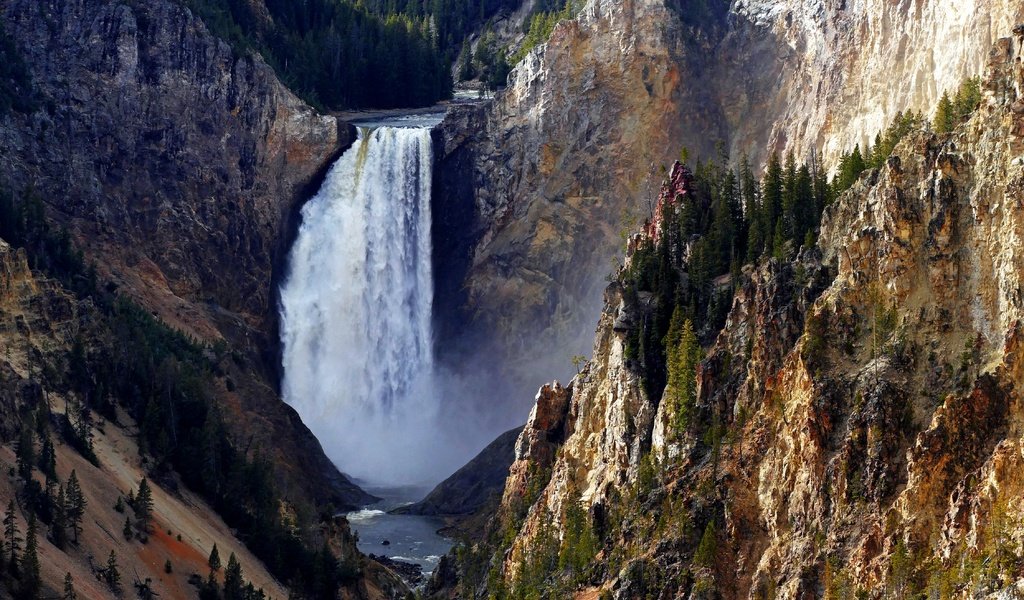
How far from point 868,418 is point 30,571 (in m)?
49.3

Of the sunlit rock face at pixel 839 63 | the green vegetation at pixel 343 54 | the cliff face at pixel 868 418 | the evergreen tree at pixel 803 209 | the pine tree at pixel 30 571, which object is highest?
the green vegetation at pixel 343 54

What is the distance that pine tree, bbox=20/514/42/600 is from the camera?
98625mm

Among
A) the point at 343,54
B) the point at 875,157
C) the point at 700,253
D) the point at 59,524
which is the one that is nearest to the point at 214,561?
the point at 59,524

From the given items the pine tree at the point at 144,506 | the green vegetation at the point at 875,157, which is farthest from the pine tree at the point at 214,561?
the green vegetation at the point at 875,157

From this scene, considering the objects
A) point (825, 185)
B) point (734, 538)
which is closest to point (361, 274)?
point (825, 185)

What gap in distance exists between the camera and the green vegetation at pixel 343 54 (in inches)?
7032

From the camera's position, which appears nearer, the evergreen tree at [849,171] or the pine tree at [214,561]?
the evergreen tree at [849,171]

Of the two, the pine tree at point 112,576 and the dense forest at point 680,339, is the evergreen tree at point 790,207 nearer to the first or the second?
the dense forest at point 680,339

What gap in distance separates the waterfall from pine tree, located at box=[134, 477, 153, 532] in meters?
43.5

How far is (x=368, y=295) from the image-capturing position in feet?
537

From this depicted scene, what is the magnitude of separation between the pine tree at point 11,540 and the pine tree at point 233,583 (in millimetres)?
14595

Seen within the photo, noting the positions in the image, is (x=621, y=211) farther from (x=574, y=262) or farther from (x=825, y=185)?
(x=825, y=185)

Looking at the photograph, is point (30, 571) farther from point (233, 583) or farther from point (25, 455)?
point (233, 583)

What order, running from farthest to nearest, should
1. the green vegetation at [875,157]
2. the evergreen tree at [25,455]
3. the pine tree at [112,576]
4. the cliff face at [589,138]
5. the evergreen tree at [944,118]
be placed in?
the cliff face at [589,138], the evergreen tree at [25,455], the pine tree at [112,576], the green vegetation at [875,157], the evergreen tree at [944,118]
